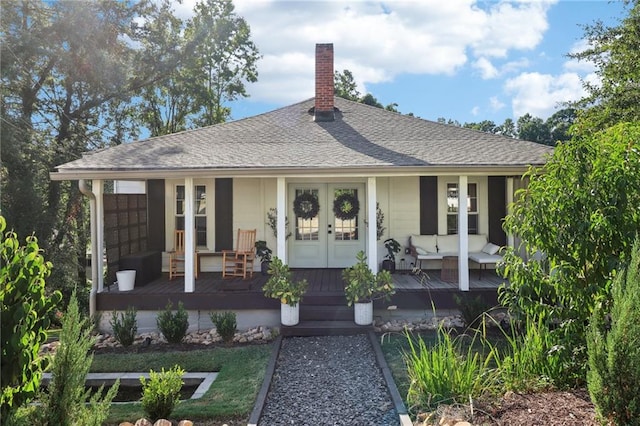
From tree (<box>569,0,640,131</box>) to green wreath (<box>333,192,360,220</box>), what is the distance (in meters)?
6.44

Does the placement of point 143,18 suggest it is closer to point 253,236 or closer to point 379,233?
point 253,236

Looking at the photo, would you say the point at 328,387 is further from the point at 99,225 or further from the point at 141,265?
the point at 99,225

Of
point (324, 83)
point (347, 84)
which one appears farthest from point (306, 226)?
point (347, 84)

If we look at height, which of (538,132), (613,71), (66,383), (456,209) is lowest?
(66,383)

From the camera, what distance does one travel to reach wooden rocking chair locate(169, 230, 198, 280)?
9.20m

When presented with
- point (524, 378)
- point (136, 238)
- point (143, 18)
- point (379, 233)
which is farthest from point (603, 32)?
point (143, 18)

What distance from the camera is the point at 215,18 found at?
78.0 feet

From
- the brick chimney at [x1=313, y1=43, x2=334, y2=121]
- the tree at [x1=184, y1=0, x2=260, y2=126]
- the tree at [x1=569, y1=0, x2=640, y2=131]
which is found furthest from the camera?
the tree at [x1=184, y1=0, x2=260, y2=126]

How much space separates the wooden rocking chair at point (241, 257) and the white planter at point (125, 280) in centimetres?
178

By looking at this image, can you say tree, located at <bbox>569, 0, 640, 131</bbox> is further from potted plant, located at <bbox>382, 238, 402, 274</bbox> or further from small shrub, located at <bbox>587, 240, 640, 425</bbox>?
small shrub, located at <bbox>587, 240, 640, 425</bbox>

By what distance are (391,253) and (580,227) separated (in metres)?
6.06

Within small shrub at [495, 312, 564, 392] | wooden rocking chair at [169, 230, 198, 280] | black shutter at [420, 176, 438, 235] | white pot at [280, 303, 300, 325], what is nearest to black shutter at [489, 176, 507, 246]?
black shutter at [420, 176, 438, 235]

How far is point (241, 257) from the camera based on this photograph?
9.62 meters


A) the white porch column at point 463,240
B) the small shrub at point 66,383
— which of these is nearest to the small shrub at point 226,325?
the small shrub at point 66,383
